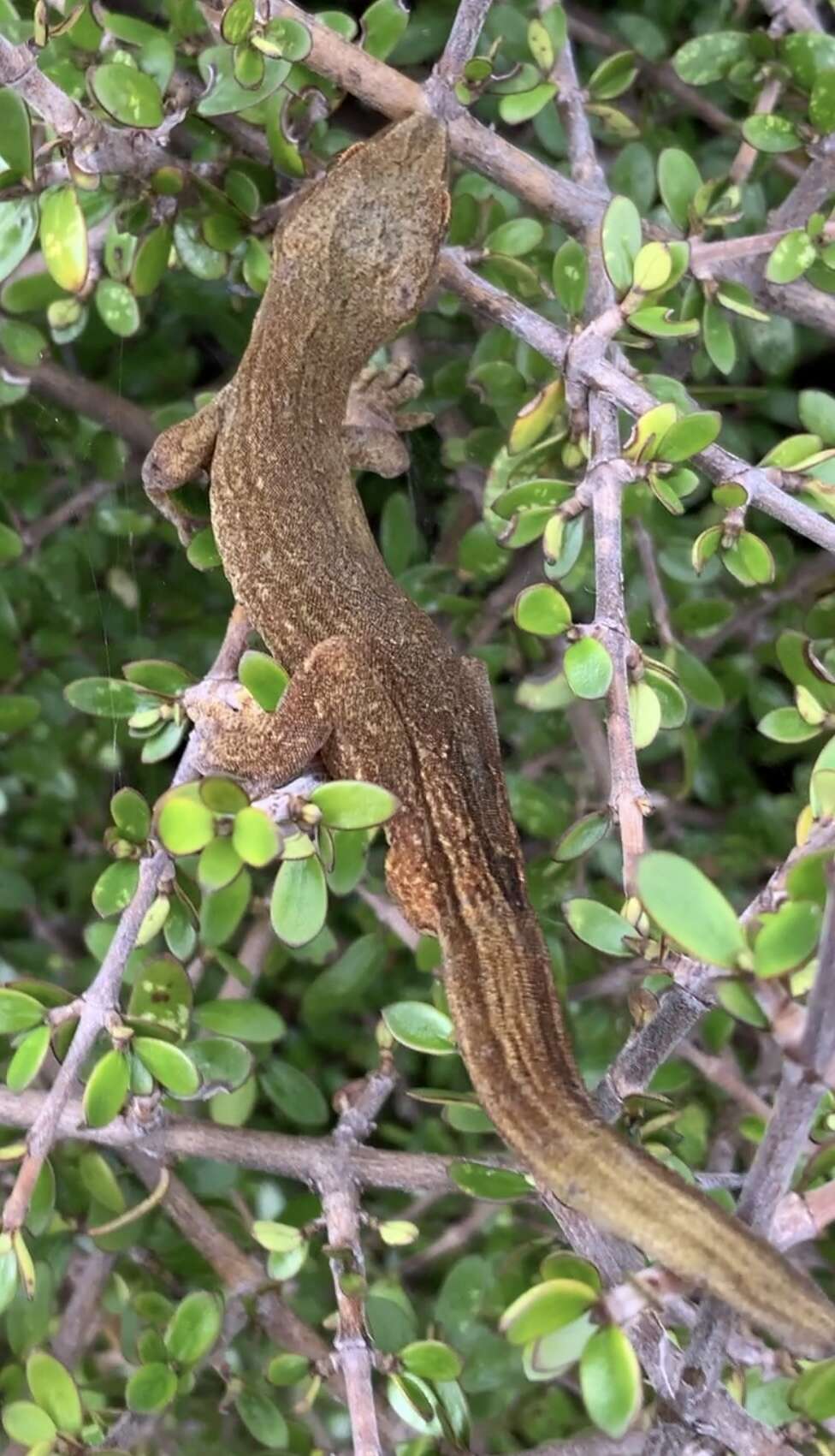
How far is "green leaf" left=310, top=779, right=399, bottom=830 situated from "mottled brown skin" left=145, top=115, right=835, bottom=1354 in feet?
1.55

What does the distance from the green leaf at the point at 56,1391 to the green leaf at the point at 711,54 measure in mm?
2540

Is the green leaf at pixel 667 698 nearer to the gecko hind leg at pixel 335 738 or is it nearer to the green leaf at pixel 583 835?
the green leaf at pixel 583 835

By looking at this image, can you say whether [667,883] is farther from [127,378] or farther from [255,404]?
[127,378]

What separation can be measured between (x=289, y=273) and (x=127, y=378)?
0.63m

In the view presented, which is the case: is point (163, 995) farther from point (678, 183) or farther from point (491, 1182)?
point (678, 183)

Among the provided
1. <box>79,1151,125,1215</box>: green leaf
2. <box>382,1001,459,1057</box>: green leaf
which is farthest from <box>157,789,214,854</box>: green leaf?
<box>79,1151,125,1215</box>: green leaf

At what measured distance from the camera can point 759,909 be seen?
4.10 ft

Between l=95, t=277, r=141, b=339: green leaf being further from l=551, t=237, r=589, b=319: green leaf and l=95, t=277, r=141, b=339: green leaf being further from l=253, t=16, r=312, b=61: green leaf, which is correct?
l=551, t=237, r=589, b=319: green leaf

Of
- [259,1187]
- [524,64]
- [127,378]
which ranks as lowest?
[259,1187]

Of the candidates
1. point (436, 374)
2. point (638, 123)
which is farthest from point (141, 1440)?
point (638, 123)

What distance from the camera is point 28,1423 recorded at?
5.02 feet

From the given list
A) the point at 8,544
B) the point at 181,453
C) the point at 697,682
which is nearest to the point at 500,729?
the point at 697,682

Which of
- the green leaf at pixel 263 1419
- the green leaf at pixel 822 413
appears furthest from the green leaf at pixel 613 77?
the green leaf at pixel 263 1419

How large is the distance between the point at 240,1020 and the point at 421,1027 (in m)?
0.35
